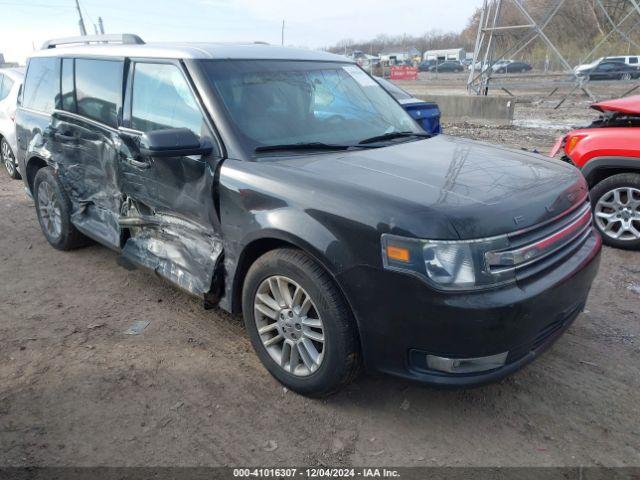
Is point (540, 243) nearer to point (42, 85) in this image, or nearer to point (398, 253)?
point (398, 253)

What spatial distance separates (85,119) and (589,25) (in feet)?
120

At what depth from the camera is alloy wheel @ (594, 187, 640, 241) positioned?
489cm

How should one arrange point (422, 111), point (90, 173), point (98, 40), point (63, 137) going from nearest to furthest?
point (90, 173)
point (63, 137)
point (98, 40)
point (422, 111)

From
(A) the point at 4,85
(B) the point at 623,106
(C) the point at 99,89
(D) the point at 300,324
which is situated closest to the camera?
(D) the point at 300,324

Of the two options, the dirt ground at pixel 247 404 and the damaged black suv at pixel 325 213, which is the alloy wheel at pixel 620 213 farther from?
the damaged black suv at pixel 325 213

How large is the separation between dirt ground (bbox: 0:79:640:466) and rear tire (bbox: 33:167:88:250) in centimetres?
106

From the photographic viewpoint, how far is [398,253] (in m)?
2.32

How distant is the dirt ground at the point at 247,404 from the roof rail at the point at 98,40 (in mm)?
2231

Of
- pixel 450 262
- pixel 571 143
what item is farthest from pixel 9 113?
pixel 450 262

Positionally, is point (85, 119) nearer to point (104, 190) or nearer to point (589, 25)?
point (104, 190)

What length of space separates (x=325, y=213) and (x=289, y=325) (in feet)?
2.41

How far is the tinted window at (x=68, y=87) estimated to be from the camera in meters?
4.50

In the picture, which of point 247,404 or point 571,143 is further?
point 571,143

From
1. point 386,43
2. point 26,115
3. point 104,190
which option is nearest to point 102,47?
point 104,190
